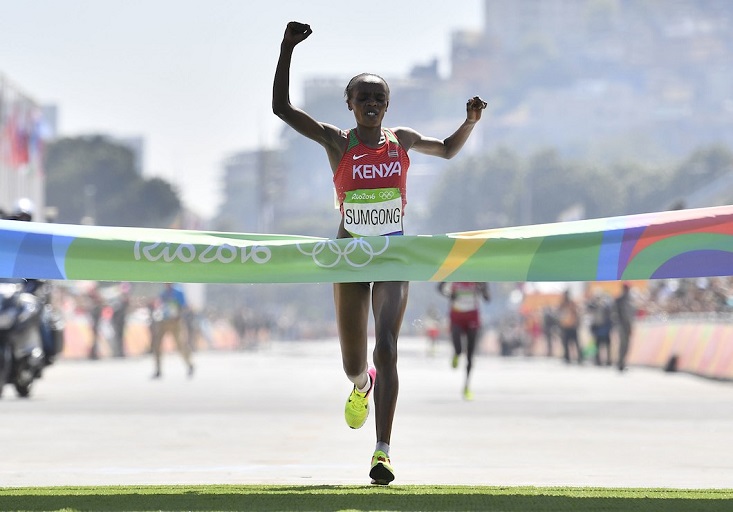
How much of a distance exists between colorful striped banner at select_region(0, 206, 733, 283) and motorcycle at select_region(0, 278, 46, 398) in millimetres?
9568

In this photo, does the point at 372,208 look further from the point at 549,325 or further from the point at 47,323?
the point at 549,325

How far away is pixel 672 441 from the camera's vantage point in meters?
12.7

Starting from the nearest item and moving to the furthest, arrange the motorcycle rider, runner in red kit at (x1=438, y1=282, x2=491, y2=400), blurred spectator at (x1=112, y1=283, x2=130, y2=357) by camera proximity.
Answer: the motorcycle rider
runner in red kit at (x1=438, y1=282, x2=491, y2=400)
blurred spectator at (x1=112, y1=283, x2=130, y2=357)

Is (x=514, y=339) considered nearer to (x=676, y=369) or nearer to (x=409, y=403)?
(x=676, y=369)

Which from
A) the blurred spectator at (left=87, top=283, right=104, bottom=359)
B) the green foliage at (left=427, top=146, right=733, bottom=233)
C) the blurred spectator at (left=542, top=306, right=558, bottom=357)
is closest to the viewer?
the blurred spectator at (left=87, top=283, right=104, bottom=359)

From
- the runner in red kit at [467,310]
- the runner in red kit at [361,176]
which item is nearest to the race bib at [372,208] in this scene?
the runner in red kit at [361,176]

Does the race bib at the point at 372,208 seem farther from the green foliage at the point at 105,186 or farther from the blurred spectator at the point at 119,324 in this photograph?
the green foliage at the point at 105,186

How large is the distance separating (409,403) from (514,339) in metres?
41.6

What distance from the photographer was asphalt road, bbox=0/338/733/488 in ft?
31.7

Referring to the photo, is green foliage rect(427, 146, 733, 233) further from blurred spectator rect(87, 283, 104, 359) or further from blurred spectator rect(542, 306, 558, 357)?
blurred spectator rect(87, 283, 104, 359)

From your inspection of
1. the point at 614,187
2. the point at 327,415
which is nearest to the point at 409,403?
the point at 327,415

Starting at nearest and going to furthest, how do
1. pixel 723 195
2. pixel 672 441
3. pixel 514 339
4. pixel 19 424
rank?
pixel 672 441 < pixel 19 424 < pixel 514 339 < pixel 723 195

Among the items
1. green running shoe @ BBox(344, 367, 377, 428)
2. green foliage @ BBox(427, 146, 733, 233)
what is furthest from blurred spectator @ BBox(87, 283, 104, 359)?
green foliage @ BBox(427, 146, 733, 233)

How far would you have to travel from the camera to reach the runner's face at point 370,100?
29.6 ft
